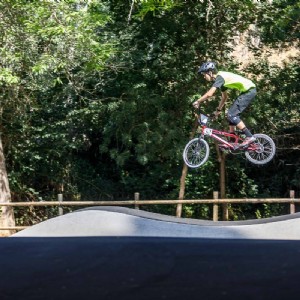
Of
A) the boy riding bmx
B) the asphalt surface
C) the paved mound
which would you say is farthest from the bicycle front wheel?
the asphalt surface

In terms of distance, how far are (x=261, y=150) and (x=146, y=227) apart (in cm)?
320

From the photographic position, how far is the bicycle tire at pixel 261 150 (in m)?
8.73

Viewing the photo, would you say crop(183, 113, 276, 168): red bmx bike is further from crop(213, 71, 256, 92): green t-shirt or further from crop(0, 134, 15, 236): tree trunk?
crop(0, 134, 15, 236): tree trunk

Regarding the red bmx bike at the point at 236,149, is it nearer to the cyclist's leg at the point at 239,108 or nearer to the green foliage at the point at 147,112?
the cyclist's leg at the point at 239,108

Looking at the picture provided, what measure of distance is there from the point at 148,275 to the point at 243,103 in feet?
21.6

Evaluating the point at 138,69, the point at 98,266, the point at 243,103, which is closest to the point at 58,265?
the point at 98,266

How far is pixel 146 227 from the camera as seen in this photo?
607 centimetres

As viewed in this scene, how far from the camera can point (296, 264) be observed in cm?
234

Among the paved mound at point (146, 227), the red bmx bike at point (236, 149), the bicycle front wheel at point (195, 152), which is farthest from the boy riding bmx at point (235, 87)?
the paved mound at point (146, 227)

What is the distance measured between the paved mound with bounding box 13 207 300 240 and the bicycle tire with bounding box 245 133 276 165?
2091 millimetres

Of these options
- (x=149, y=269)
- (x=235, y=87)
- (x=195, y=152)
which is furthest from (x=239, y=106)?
(x=149, y=269)

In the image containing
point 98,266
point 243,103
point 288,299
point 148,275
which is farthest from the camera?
point 243,103

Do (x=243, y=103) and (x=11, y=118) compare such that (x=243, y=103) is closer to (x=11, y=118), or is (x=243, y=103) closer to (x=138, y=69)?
(x=138, y=69)

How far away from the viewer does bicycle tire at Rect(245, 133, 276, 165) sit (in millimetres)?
8727
